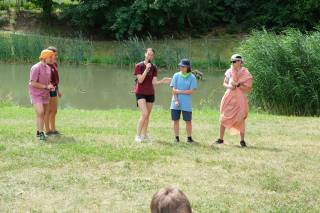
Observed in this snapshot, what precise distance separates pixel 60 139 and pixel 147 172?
2.61 m

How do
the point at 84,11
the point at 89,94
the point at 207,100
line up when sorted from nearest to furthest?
the point at 207,100
the point at 89,94
the point at 84,11

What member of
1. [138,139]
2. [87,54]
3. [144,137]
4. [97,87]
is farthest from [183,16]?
[138,139]

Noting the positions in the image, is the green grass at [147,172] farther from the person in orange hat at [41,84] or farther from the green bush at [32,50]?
the green bush at [32,50]

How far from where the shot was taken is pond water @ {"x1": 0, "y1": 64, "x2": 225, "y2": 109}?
70.4ft

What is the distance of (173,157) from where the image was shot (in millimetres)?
9070

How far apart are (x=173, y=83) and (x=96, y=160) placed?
2.49 m

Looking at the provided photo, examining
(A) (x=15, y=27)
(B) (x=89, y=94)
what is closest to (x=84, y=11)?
(A) (x=15, y=27)

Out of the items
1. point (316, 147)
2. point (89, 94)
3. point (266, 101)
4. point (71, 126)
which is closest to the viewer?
point (316, 147)

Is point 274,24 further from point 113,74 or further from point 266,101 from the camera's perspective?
point 266,101

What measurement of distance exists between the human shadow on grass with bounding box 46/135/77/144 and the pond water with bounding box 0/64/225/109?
388 inches

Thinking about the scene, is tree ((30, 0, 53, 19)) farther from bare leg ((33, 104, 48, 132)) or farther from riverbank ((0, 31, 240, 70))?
bare leg ((33, 104, 48, 132))

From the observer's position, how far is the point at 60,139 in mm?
10281

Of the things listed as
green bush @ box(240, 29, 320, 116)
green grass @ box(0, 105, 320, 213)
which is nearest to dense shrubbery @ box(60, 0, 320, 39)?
green bush @ box(240, 29, 320, 116)

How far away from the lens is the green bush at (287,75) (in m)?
17.6
